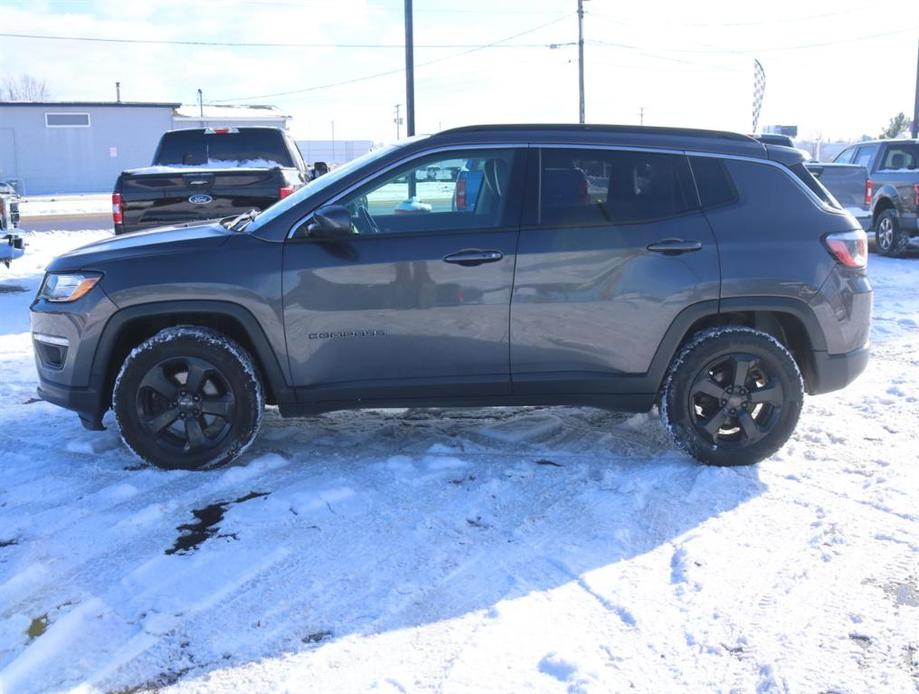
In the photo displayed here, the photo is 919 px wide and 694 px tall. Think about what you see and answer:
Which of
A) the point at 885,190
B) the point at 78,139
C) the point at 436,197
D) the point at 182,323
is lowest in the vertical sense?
the point at 182,323

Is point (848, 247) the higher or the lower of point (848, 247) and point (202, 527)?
the higher

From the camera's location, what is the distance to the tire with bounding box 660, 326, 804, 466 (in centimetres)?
469

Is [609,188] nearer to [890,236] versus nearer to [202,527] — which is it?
[202,527]

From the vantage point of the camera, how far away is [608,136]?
4781mm

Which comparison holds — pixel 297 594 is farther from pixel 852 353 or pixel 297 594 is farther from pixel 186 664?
pixel 852 353

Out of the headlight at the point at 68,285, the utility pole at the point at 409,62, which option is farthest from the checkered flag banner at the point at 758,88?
the headlight at the point at 68,285

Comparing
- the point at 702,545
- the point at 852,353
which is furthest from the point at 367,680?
the point at 852,353

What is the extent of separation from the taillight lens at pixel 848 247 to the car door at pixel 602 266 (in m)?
0.66

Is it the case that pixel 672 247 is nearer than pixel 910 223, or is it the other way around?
pixel 672 247

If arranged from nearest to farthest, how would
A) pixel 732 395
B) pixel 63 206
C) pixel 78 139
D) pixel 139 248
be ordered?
pixel 139 248 < pixel 732 395 < pixel 63 206 < pixel 78 139

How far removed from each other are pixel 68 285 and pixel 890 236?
43.6ft

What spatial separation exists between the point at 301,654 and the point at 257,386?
1898 millimetres

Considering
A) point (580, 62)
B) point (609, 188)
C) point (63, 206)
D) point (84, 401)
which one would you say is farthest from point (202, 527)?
point (580, 62)

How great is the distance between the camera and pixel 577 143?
4746 millimetres
